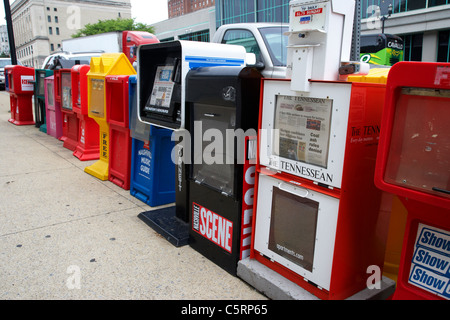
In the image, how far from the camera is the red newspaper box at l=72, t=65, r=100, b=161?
629cm

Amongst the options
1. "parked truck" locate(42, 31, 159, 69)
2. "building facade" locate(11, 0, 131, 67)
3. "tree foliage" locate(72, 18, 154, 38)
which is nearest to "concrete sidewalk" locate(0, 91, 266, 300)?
"parked truck" locate(42, 31, 159, 69)

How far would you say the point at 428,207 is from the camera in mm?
1792

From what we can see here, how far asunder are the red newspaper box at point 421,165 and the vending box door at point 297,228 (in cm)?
44

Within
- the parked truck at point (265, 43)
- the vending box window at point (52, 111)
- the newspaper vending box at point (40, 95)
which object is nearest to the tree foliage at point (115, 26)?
the newspaper vending box at point (40, 95)

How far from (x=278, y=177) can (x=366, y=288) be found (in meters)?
1.02

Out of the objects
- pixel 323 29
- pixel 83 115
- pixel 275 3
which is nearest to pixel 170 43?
pixel 323 29

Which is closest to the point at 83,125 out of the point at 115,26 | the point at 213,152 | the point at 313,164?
the point at 213,152

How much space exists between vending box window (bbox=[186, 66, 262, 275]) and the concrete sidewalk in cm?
25

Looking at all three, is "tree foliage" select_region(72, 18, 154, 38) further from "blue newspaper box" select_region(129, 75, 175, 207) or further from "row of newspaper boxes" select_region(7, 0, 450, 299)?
"row of newspaper boxes" select_region(7, 0, 450, 299)

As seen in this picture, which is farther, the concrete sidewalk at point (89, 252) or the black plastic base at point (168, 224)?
the black plastic base at point (168, 224)

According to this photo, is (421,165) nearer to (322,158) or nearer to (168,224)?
(322,158)

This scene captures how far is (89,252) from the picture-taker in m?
3.25

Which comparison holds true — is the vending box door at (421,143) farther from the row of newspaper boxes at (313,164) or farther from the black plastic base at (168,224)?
the black plastic base at (168,224)

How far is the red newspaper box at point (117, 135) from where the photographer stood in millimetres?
4914
